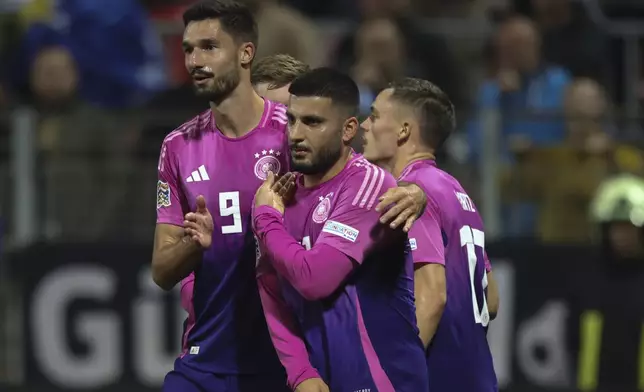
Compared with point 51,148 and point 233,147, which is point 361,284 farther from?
point 51,148

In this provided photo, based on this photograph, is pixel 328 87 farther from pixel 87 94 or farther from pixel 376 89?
pixel 87 94

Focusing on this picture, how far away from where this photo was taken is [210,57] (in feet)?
19.4

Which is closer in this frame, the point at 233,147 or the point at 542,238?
the point at 233,147

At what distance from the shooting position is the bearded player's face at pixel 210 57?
591cm

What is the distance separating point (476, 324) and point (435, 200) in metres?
0.64

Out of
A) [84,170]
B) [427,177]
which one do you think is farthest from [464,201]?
[84,170]

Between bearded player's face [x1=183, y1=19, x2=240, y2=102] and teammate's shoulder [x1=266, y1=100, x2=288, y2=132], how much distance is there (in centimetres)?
24

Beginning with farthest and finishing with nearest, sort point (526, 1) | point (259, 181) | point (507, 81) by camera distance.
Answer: point (526, 1), point (507, 81), point (259, 181)

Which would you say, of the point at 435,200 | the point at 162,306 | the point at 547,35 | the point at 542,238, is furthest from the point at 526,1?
the point at 435,200

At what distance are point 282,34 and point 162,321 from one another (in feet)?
8.47

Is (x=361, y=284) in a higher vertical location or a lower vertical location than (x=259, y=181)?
lower

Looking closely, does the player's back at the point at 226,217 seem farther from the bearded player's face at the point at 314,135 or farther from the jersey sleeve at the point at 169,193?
the bearded player's face at the point at 314,135

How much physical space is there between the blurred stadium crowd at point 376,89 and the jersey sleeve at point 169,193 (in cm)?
491

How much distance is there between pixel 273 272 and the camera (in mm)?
5680
